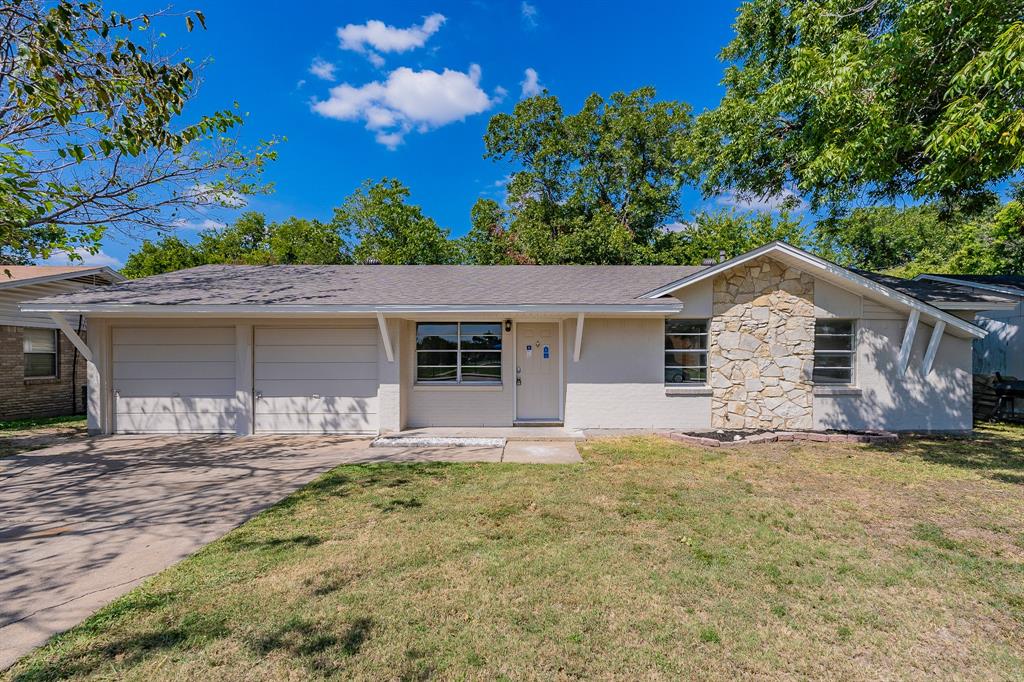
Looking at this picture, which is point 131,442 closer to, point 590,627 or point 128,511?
point 128,511

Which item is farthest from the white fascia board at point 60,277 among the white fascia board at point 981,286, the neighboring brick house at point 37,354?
the white fascia board at point 981,286

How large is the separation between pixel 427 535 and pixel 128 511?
3597mm

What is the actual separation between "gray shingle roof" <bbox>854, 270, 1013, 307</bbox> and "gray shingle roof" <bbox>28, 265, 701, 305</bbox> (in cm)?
453

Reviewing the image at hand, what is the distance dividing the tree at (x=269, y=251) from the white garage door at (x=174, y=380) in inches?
699

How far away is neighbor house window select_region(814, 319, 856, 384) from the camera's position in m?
9.09

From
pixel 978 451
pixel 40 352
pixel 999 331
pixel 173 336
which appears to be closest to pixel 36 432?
pixel 173 336

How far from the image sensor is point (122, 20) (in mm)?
5152

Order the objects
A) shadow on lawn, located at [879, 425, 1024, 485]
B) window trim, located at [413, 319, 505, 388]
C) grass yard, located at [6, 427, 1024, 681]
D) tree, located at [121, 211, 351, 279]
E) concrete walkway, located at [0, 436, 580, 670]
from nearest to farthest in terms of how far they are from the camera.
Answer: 1. grass yard, located at [6, 427, 1024, 681]
2. concrete walkway, located at [0, 436, 580, 670]
3. shadow on lawn, located at [879, 425, 1024, 485]
4. window trim, located at [413, 319, 505, 388]
5. tree, located at [121, 211, 351, 279]

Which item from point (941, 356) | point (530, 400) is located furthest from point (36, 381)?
point (941, 356)

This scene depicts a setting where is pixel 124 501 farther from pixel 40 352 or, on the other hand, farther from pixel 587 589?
pixel 40 352

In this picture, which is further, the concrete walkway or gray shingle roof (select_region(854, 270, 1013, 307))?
gray shingle roof (select_region(854, 270, 1013, 307))

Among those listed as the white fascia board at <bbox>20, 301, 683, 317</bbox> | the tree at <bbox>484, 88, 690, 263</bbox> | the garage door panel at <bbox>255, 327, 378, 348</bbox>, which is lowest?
the garage door panel at <bbox>255, 327, 378, 348</bbox>

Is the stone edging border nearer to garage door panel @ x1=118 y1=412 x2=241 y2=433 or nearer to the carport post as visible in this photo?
the carport post

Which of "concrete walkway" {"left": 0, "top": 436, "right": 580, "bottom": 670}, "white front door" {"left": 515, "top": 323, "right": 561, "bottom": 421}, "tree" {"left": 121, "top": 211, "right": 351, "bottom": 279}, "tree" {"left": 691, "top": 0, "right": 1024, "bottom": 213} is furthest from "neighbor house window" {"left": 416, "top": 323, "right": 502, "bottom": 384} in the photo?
"tree" {"left": 121, "top": 211, "right": 351, "bottom": 279}
